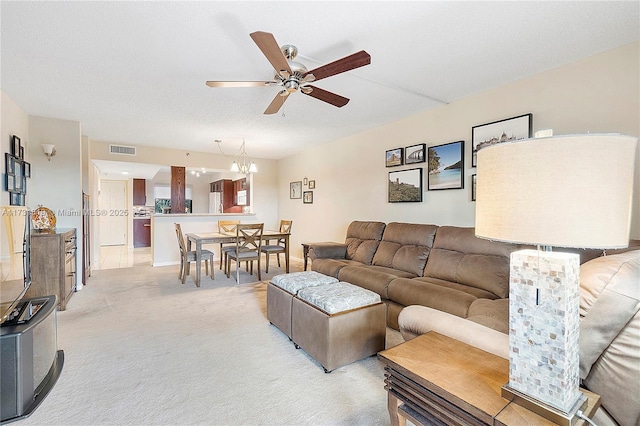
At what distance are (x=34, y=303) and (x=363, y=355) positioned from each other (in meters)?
2.30

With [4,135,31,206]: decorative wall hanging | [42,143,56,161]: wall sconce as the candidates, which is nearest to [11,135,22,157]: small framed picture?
[4,135,31,206]: decorative wall hanging

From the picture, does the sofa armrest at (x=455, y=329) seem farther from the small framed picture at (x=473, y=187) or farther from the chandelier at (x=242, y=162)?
the chandelier at (x=242, y=162)

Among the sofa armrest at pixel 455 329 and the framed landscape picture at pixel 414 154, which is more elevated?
the framed landscape picture at pixel 414 154

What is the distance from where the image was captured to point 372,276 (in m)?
3.00

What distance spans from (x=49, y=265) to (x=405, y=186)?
435 centimetres

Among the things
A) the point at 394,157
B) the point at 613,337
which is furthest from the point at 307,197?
the point at 613,337

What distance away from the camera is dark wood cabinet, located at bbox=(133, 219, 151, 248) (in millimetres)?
8867

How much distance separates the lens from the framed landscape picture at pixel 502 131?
277cm

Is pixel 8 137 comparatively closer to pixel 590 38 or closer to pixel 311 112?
pixel 311 112

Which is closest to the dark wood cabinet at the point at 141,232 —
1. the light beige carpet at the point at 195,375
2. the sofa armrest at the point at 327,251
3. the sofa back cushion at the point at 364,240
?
the light beige carpet at the point at 195,375

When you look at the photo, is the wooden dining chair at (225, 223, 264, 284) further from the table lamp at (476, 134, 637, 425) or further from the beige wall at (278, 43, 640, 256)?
the table lamp at (476, 134, 637, 425)

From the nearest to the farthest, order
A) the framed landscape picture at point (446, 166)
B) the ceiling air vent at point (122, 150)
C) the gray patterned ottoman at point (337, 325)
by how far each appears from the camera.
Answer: the gray patterned ottoman at point (337, 325) → the framed landscape picture at point (446, 166) → the ceiling air vent at point (122, 150)

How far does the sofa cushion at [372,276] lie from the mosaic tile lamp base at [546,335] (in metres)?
1.89

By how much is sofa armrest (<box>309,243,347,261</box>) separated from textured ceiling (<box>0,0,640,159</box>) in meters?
1.84
